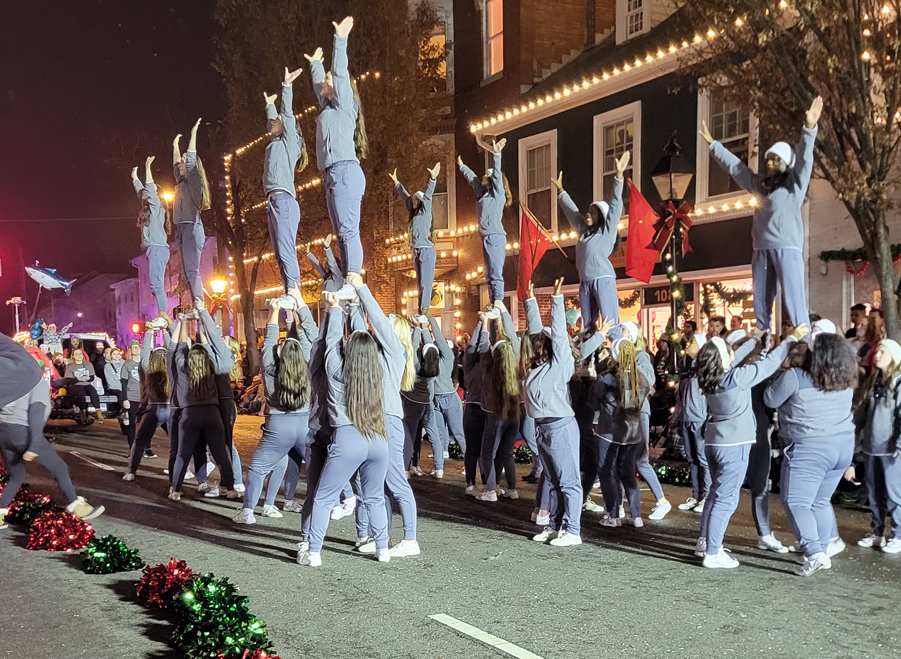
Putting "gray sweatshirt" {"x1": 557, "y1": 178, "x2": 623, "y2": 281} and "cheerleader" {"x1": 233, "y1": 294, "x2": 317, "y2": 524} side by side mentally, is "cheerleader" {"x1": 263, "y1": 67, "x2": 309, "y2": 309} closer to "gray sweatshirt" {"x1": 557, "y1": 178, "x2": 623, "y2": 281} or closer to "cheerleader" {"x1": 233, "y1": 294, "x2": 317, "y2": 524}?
"cheerleader" {"x1": 233, "y1": 294, "x2": 317, "y2": 524}

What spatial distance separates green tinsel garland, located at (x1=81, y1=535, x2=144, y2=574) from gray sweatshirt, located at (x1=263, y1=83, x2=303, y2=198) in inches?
175

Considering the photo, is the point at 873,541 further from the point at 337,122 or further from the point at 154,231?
the point at 154,231

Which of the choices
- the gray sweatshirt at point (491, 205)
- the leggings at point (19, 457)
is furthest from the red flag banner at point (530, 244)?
the leggings at point (19, 457)

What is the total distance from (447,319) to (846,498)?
47.4 feet

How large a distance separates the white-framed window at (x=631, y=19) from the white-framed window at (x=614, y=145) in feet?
7.25

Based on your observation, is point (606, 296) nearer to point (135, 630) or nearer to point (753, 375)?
point (753, 375)

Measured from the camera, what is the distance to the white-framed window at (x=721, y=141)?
14742mm

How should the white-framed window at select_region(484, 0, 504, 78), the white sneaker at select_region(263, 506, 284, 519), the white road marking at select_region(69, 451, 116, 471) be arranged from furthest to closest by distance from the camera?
the white-framed window at select_region(484, 0, 504, 78)
the white road marking at select_region(69, 451, 116, 471)
the white sneaker at select_region(263, 506, 284, 519)

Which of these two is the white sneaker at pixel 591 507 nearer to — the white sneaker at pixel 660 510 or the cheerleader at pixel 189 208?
the white sneaker at pixel 660 510

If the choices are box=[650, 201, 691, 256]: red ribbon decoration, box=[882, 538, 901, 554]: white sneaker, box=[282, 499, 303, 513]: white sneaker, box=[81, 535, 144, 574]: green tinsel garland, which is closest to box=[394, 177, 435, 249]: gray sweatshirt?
box=[650, 201, 691, 256]: red ribbon decoration

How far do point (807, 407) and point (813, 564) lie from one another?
114cm

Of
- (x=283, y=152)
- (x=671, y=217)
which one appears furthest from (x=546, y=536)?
(x=671, y=217)

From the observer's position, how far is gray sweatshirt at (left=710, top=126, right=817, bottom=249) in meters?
6.84

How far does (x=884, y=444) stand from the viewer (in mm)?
6668
